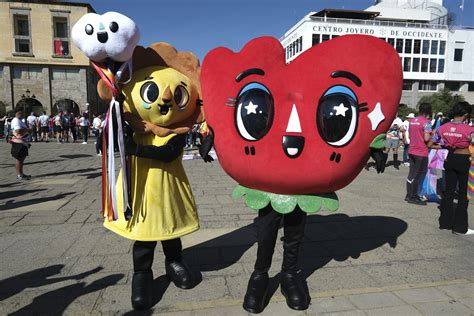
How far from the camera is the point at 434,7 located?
66.9m

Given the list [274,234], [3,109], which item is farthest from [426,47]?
[274,234]

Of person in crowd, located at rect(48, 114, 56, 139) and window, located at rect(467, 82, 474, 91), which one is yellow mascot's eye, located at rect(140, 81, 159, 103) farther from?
window, located at rect(467, 82, 474, 91)

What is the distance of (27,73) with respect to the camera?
3531 centimetres

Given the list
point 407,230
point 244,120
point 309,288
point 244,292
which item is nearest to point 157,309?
point 244,292

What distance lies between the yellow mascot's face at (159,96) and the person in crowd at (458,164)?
142 inches

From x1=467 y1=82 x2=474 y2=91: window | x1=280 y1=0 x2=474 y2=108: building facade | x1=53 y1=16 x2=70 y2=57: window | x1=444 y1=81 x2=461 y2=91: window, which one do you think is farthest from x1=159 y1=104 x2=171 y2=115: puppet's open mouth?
x1=467 y1=82 x2=474 y2=91: window

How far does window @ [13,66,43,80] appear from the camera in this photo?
1379 inches

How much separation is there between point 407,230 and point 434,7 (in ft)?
255

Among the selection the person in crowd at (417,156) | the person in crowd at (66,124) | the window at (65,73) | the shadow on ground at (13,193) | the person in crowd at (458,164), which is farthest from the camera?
the window at (65,73)

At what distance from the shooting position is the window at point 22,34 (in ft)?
115

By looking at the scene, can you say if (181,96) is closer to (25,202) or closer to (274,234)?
(274,234)

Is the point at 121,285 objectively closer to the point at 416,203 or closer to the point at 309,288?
the point at 309,288

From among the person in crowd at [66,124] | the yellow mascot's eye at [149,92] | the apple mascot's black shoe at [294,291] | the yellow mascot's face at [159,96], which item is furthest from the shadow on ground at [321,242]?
the person in crowd at [66,124]

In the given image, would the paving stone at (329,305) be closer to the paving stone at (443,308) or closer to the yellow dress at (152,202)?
the paving stone at (443,308)
